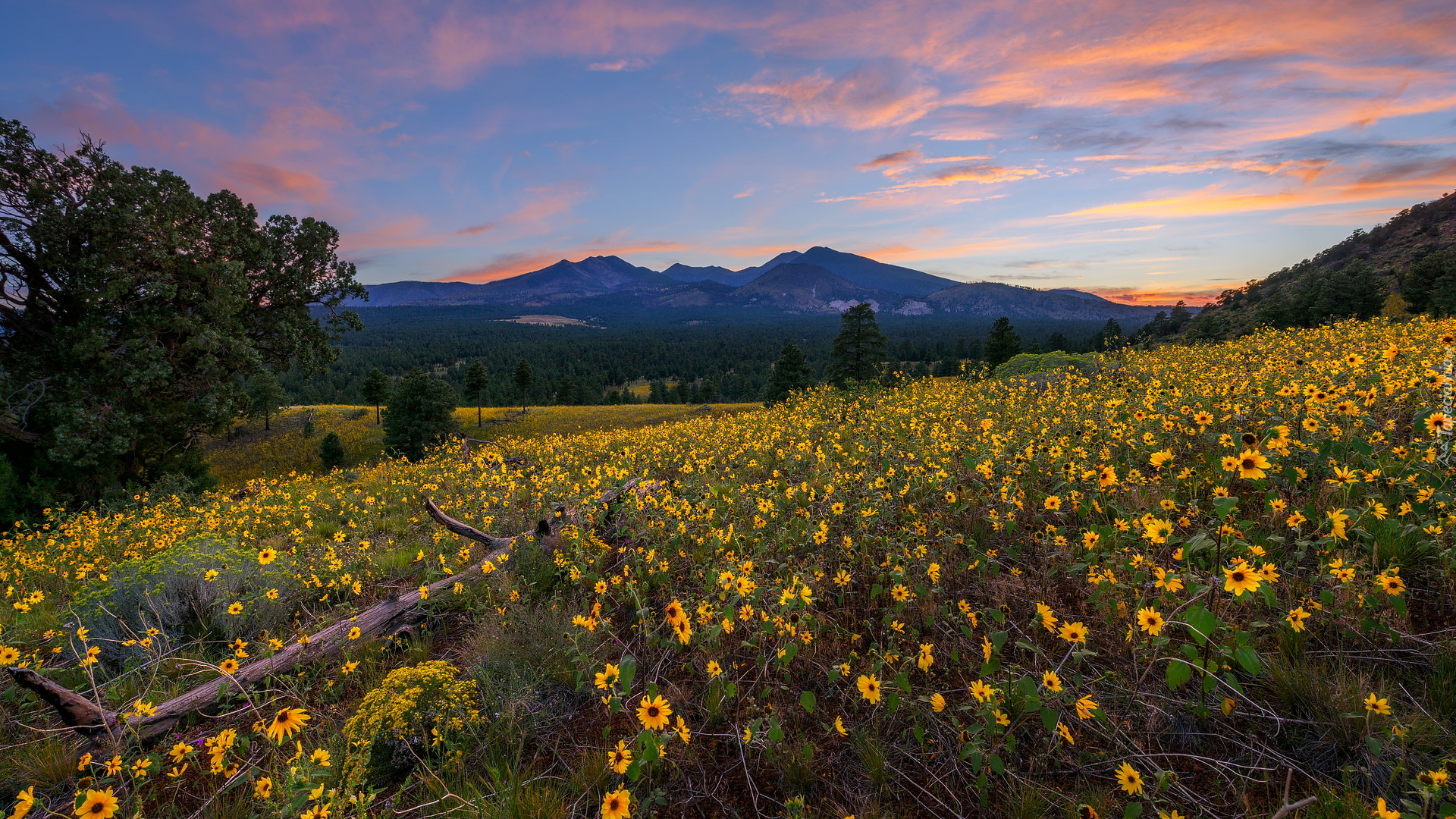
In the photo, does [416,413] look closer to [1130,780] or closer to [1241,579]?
[1130,780]

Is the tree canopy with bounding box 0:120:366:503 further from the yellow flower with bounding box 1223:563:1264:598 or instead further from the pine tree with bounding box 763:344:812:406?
the pine tree with bounding box 763:344:812:406

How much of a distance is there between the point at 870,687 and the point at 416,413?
54765mm

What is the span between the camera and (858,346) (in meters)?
48.0

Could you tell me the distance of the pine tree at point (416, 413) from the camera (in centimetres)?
4753

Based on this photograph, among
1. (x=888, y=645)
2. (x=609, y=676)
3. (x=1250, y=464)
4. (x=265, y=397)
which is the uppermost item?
(x=1250, y=464)

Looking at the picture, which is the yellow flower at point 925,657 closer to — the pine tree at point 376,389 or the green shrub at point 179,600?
the green shrub at point 179,600

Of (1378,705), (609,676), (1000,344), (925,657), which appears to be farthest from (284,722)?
(1000,344)

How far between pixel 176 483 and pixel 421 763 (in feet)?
83.4

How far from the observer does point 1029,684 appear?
7.59 feet

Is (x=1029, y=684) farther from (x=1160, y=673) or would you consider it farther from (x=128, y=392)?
(x=128, y=392)

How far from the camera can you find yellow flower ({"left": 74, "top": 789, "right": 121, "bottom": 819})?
6.70 ft

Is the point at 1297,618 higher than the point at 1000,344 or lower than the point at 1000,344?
lower

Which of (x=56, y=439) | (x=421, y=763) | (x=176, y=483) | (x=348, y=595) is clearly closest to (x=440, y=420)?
(x=176, y=483)

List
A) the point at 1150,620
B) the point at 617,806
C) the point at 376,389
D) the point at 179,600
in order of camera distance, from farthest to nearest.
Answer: the point at 376,389 < the point at 179,600 < the point at 1150,620 < the point at 617,806
